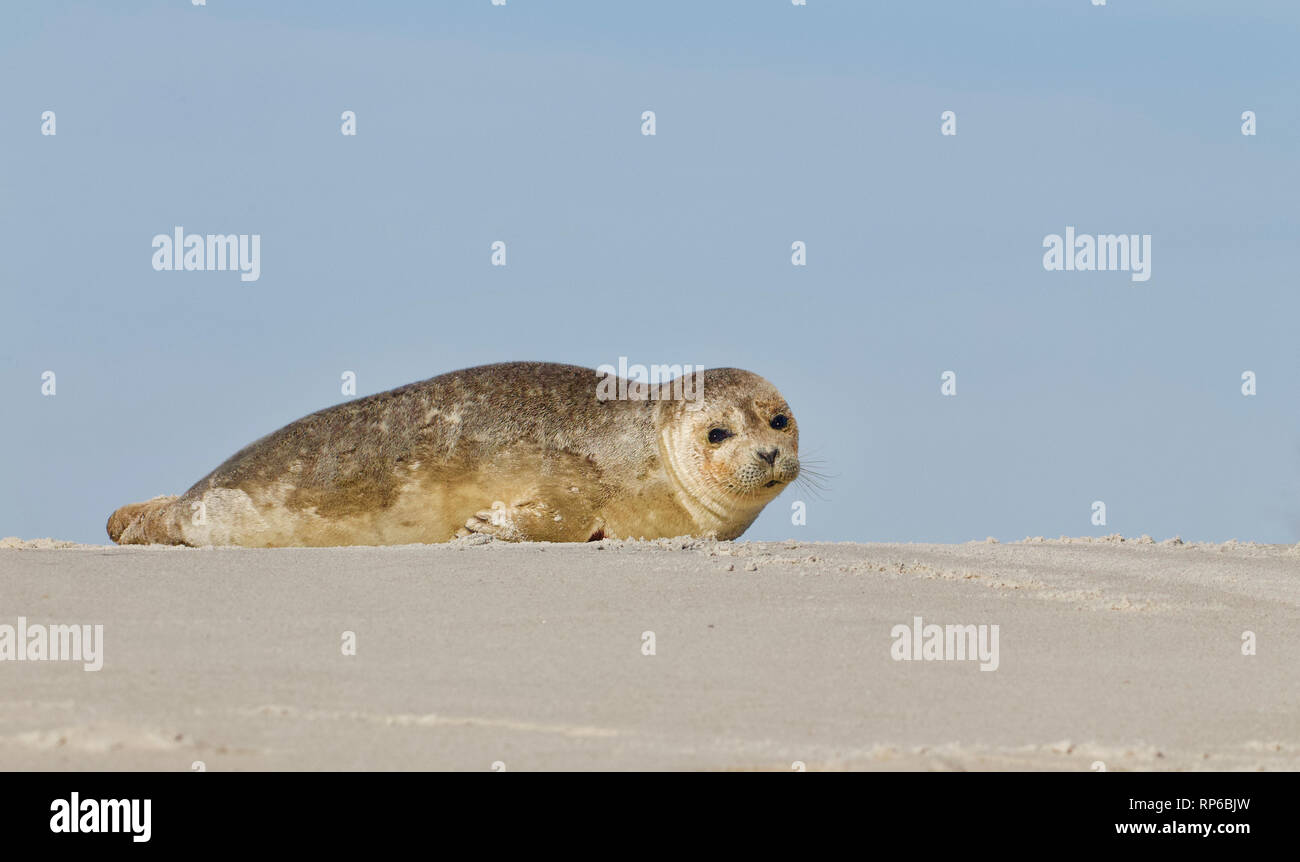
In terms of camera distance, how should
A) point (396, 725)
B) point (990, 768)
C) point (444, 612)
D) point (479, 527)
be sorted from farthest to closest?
1. point (479, 527)
2. point (444, 612)
3. point (396, 725)
4. point (990, 768)

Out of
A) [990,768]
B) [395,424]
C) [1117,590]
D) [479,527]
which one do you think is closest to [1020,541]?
[1117,590]

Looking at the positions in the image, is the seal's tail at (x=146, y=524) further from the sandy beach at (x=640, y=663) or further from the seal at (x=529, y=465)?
the sandy beach at (x=640, y=663)

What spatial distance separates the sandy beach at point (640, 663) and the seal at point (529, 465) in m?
1.50

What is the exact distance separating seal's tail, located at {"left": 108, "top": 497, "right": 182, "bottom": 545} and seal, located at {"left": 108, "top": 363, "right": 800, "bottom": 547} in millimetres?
706

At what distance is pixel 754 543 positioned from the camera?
11406mm

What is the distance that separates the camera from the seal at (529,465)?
1289cm

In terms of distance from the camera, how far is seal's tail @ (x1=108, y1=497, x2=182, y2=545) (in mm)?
14125

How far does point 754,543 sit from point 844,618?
269 centimetres
